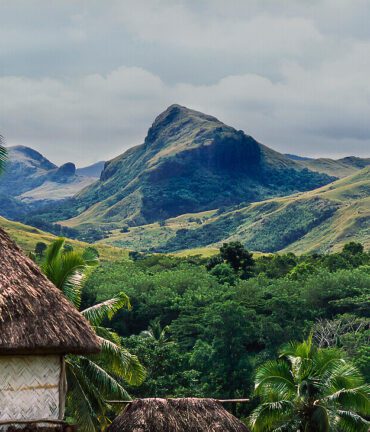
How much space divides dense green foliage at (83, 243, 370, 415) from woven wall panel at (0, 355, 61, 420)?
81.4ft

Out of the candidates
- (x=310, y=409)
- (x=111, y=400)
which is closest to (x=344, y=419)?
(x=310, y=409)

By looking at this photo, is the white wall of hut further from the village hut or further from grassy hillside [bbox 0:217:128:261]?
grassy hillside [bbox 0:217:128:261]

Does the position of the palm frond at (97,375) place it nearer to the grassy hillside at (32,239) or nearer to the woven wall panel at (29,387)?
the woven wall panel at (29,387)

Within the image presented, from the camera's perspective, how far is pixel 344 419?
2659cm

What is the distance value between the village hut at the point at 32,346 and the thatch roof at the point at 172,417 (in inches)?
241

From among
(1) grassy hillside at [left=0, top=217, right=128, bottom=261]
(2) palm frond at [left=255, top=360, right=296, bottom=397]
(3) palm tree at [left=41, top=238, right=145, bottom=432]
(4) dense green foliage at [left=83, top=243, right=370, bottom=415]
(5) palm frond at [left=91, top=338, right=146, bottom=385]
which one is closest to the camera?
(3) palm tree at [left=41, top=238, right=145, bottom=432]

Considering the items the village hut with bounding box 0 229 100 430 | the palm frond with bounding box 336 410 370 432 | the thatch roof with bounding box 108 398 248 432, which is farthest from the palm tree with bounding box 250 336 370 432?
the village hut with bounding box 0 229 100 430

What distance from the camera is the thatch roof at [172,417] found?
23.1m

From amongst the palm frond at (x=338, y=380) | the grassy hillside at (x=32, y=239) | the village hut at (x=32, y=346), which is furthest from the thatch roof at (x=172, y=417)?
the grassy hillside at (x=32, y=239)

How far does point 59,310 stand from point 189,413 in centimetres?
775

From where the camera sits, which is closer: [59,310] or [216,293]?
[59,310]

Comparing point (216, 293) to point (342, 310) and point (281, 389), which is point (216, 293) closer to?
point (342, 310)

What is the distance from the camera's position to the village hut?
53.4 feet

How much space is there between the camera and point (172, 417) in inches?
919
